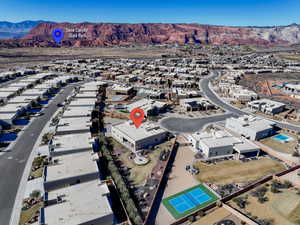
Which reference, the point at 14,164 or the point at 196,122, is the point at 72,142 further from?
the point at 196,122

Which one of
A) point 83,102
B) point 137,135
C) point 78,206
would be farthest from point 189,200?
point 83,102

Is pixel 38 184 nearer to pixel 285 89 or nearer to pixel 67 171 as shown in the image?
pixel 67 171

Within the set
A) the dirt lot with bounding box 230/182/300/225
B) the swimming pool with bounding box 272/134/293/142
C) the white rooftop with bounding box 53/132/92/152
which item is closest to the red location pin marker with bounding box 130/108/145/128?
the white rooftop with bounding box 53/132/92/152

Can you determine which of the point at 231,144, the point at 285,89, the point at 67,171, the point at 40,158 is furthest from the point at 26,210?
the point at 285,89

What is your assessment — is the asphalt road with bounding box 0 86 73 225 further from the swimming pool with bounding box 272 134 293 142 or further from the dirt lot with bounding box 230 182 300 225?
the swimming pool with bounding box 272 134 293 142

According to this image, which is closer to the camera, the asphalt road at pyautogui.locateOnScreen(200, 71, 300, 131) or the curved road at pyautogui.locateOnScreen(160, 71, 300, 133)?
the curved road at pyautogui.locateOnScreen(160, 71, 300, 133)

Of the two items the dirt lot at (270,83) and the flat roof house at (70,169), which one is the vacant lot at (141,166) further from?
the dirt lot at (270,83)
